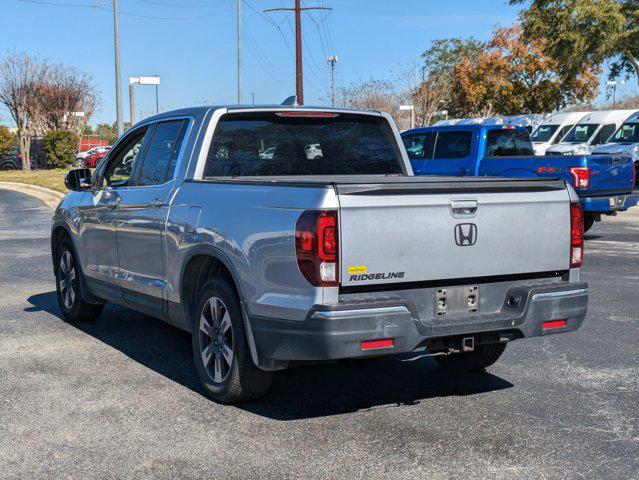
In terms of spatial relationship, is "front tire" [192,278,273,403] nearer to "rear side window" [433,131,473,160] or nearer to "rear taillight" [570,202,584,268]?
"rear taillight" [570,202,584,268]

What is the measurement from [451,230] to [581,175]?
9.58m

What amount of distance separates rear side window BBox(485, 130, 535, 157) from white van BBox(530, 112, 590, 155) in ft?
59.2

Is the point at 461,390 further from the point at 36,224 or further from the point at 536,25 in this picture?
the point at 536,25

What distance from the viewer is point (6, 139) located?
5597 cm

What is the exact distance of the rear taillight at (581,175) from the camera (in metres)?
13.5

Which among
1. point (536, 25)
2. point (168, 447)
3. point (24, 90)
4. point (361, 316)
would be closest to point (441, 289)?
point (361, 316)

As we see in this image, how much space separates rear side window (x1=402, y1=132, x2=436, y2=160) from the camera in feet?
51.1

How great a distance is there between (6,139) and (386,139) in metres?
54.0

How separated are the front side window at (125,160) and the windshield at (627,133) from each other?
21.9 metres

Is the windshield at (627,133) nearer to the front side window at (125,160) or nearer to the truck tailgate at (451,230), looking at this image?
the front side window at (125,160)

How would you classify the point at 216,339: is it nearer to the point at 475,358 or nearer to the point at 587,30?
the point at 475,358

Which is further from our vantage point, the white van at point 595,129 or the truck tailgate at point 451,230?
the white van at point 595,129

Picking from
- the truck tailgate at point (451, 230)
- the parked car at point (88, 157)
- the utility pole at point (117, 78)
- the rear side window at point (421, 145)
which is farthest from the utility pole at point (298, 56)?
the truck tailgate at point (451, 230)

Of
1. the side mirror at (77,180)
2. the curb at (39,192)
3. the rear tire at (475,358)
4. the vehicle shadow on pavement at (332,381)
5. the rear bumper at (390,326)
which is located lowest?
the vehicle shadow on pavement at (332,381)
